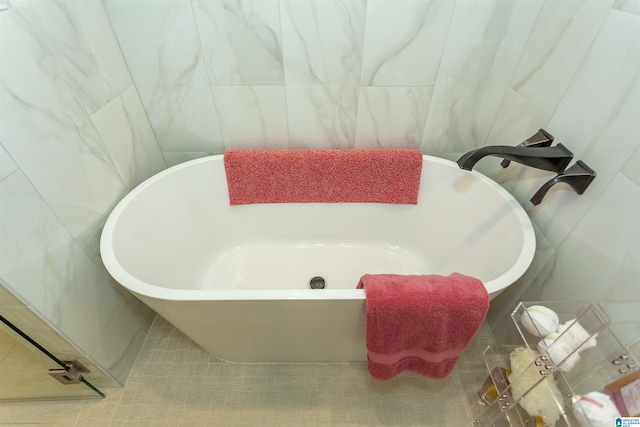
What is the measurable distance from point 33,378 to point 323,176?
133 centimetres

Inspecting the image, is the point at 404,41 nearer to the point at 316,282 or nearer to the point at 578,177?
the point at 578,177

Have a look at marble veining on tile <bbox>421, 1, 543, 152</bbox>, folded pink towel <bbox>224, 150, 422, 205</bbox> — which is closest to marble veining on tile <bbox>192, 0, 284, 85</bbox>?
folded pink towel <bbox>224, 150, 422, 205</bbox>

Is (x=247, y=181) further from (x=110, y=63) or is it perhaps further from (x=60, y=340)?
(x=60, y=340)

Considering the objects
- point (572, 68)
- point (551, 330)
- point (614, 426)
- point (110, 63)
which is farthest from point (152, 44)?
point (614, 426)

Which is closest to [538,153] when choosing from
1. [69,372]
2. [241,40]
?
[241,40]

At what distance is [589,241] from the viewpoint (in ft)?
2.78

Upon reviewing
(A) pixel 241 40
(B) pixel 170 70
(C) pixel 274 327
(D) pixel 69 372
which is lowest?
(D) pixel 69 372

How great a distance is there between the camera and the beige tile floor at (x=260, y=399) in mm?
1097

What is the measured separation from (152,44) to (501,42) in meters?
1.25

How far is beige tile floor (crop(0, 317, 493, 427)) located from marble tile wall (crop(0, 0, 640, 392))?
0.97 ft

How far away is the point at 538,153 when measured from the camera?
0.92m

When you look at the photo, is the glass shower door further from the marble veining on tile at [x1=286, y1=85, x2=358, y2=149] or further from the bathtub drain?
the marble veining on tile at [x1=286, y1=85, x2=358, y2=149]

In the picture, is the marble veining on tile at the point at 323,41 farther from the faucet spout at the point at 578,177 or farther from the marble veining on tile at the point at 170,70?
the faucet spout at the point at 578,177

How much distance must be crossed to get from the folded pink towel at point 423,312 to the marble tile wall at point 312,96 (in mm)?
355
